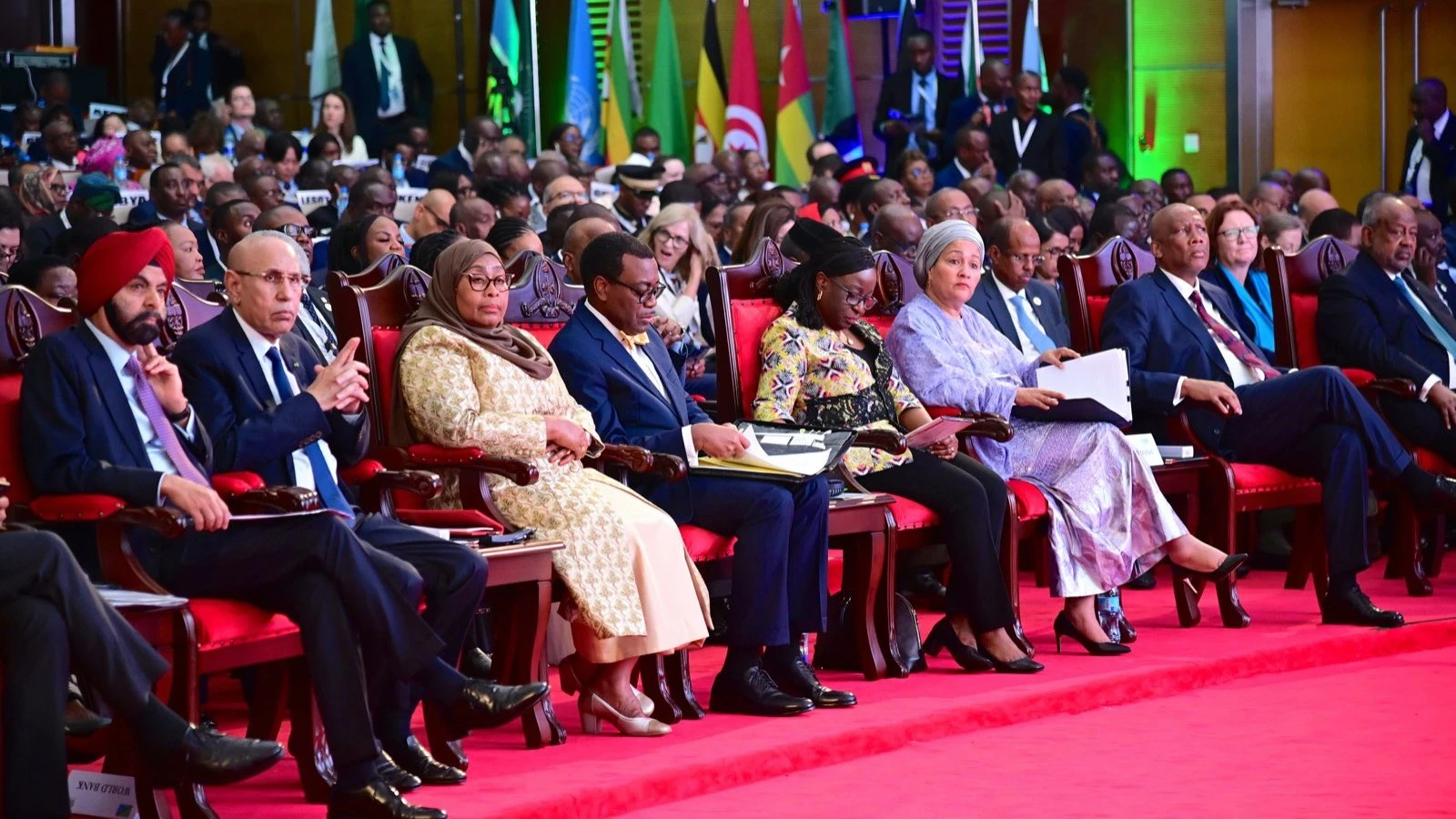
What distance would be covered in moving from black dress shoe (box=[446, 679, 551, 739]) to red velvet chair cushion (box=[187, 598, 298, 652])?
0.39m

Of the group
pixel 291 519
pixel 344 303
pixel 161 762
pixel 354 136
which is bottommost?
pixel 161 762

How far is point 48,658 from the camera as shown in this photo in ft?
10.5

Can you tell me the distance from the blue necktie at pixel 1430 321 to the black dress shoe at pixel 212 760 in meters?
4.37

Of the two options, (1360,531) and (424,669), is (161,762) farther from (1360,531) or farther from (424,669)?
(1360,531)

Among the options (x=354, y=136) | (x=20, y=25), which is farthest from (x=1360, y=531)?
(x=20, y=25)

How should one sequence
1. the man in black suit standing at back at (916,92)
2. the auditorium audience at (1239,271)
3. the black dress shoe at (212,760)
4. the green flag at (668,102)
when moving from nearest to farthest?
the black dress shoe at (212,760) < the auditorium audience at (1239,271) < the man in black suit standing at back at (916,92) < the green flag at (668,102)

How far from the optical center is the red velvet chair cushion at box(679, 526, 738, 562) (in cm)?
465

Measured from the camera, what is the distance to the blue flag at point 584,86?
1360 centimetres

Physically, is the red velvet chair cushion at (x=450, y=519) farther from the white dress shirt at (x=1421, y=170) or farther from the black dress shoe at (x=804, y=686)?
the white dress shirt at (x=1421, y=170)

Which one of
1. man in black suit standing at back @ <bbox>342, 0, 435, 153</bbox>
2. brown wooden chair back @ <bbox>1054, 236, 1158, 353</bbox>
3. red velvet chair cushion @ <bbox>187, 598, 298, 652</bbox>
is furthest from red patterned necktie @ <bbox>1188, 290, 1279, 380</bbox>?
man in black suit standing at back @ <bbox>342, 0, 435, 153</bbox>

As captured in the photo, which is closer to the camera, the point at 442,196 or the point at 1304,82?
the point at 442,196

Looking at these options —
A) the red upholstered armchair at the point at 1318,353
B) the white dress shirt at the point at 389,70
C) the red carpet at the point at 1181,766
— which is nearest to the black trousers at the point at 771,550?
the red carpet at the point at 1181,766

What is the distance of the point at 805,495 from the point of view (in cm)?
471

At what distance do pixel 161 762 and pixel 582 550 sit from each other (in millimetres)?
1175
